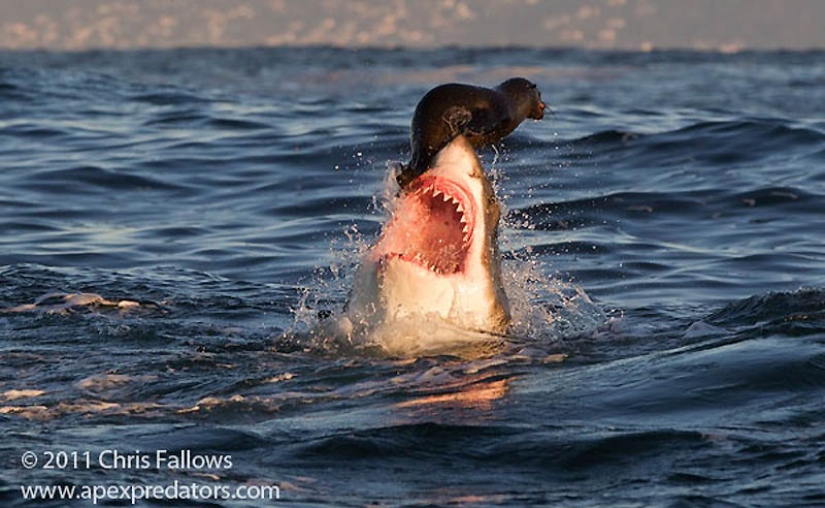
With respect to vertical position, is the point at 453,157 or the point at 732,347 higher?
the point at 453,157

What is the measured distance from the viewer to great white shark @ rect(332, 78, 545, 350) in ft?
21.0

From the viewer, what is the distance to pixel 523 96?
664 centimetres

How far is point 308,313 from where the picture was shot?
26.8ft

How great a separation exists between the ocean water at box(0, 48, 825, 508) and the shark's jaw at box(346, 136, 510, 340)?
0.30 meters

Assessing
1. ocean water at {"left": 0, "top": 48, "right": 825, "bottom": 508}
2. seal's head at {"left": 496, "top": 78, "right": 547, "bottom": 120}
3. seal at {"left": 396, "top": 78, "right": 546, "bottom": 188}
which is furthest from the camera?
seal's head at {"left": 496, "top": 78, "right": 547, "bottom": 120}

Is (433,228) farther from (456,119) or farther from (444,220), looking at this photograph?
(456,119)

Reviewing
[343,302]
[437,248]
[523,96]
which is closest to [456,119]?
[523,96]

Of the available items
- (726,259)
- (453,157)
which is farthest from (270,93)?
(453,157)

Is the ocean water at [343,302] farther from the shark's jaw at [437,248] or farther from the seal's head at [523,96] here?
the seal's head at [523,96]

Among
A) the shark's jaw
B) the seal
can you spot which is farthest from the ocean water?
the seal

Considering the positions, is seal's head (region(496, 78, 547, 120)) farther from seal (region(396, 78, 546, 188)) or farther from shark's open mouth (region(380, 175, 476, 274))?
shark's open mouth (region(380, 175, 476, 274))

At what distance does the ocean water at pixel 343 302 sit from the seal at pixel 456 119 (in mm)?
924

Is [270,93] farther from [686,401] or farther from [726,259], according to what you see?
[686,401]

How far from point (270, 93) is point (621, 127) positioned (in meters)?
9.89
